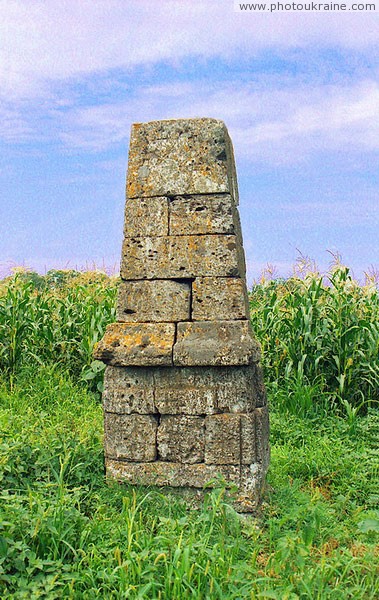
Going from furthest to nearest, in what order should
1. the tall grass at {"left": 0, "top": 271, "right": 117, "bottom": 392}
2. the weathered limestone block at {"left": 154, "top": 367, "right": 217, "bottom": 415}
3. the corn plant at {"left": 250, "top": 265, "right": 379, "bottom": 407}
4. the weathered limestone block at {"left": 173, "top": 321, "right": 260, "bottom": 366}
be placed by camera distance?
the tall grass at {"left": 0, "top": 271, "right": 117, "bottom": 392}
the corn plant at {"left": 250, "top": 265, "right": 379, "bottom": 407}
the weathered limestone block at {"left": 154, "top": 367, "right": 217, "bottom": 415}
the weathered limestone block at {"left": 173, "top": 321, "right": 260, "bottom": 366}

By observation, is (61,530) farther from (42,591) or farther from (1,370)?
(1,370)

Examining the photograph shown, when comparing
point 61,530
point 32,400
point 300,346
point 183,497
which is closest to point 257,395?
point 183,497

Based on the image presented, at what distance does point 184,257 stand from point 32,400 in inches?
170

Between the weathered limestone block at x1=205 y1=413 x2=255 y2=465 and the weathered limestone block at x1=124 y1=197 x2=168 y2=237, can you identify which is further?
the weathered limestone block at x1=124 y1=197 x2=168 y2=237

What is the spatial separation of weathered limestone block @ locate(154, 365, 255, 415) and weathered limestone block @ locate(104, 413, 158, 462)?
217 mm

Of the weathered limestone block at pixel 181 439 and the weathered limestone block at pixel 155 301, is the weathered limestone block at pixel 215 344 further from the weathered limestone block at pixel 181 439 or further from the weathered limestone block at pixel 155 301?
the weathered limestone block at pixel 181 439

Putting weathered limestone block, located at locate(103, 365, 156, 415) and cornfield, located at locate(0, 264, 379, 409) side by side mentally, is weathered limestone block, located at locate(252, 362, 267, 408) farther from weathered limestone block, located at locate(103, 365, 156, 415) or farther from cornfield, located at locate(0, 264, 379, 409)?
cornfield, located at locate(0, 264, 379, 409)

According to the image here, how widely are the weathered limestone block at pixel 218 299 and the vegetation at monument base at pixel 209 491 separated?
1566 mm

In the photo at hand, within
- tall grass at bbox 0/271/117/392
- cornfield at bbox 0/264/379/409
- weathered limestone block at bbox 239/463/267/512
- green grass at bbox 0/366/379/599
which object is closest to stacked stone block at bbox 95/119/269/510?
weathered limestone block at bbox 239/463/267/512

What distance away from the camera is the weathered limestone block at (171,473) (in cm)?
594

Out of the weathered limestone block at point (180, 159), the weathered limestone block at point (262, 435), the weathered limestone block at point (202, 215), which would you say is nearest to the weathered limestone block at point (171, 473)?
the weathered limestone block at point (262, 435)

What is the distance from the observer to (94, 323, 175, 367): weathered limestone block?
19.7ft

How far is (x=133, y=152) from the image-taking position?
641cm

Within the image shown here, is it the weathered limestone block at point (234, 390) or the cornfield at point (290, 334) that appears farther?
the cornfield at point (290, 334)
